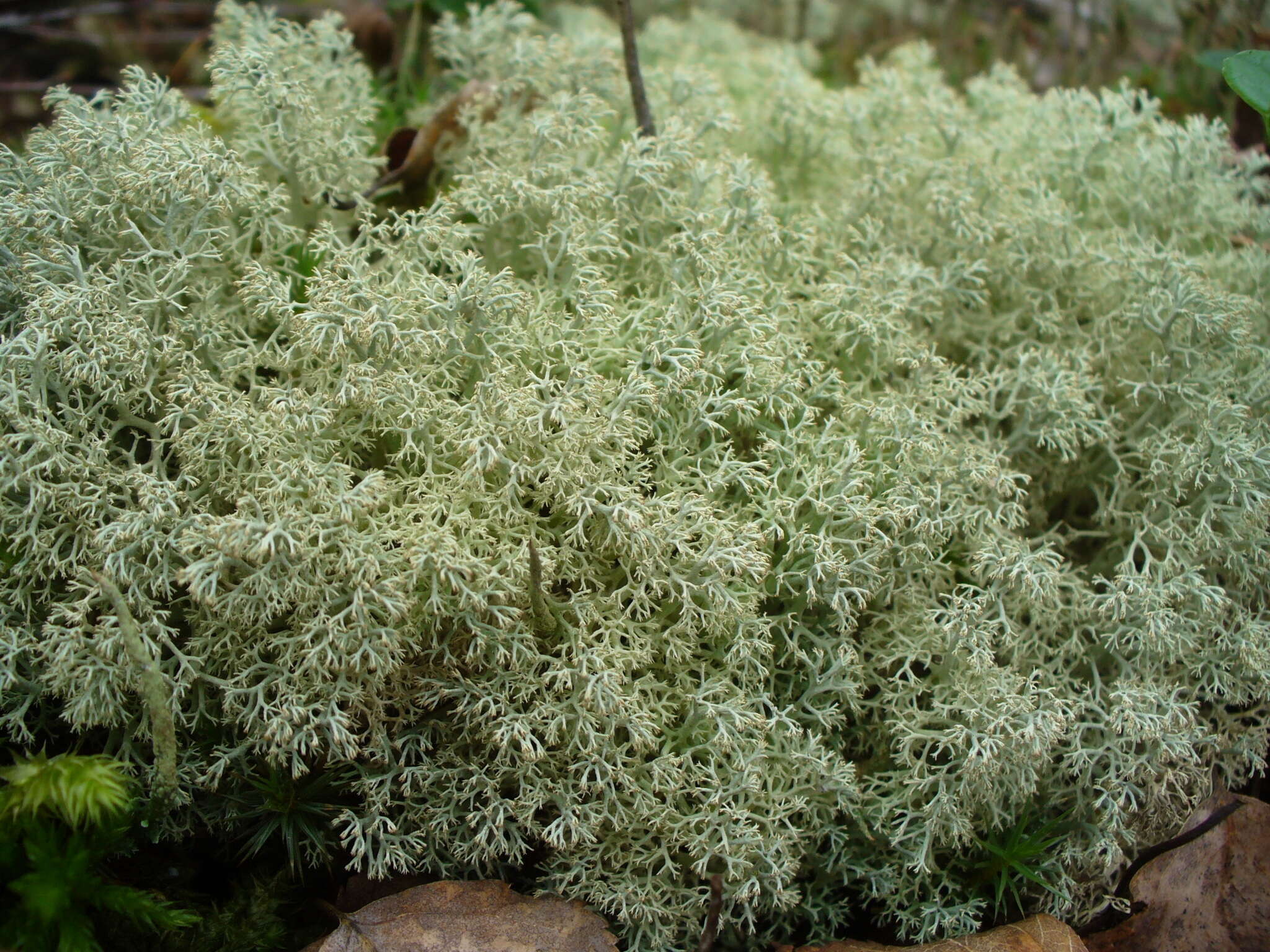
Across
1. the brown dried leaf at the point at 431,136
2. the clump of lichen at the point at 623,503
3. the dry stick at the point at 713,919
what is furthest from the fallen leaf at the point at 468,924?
the brown dried leaf at the point at 431,136

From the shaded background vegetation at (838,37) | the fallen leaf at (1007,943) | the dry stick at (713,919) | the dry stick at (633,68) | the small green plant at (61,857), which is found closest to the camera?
the small green plant at (61,857)

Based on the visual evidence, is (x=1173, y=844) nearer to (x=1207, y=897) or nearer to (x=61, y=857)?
(x=1207, y=897)

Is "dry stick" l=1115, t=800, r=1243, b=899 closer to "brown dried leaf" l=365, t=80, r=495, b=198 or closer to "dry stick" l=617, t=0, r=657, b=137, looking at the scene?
"dry stick" l=617, t=0, r=657, b=137

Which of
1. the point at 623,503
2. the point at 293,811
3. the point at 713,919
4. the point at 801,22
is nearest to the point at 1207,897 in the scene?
the point at 713,919

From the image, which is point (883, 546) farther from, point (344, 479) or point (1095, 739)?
point (344, 479)

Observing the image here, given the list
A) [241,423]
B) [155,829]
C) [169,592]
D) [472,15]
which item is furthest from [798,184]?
[155,829]

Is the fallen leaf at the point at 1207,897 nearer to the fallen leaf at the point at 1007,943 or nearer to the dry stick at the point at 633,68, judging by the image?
the fallen leaf at the point at 1007,943
